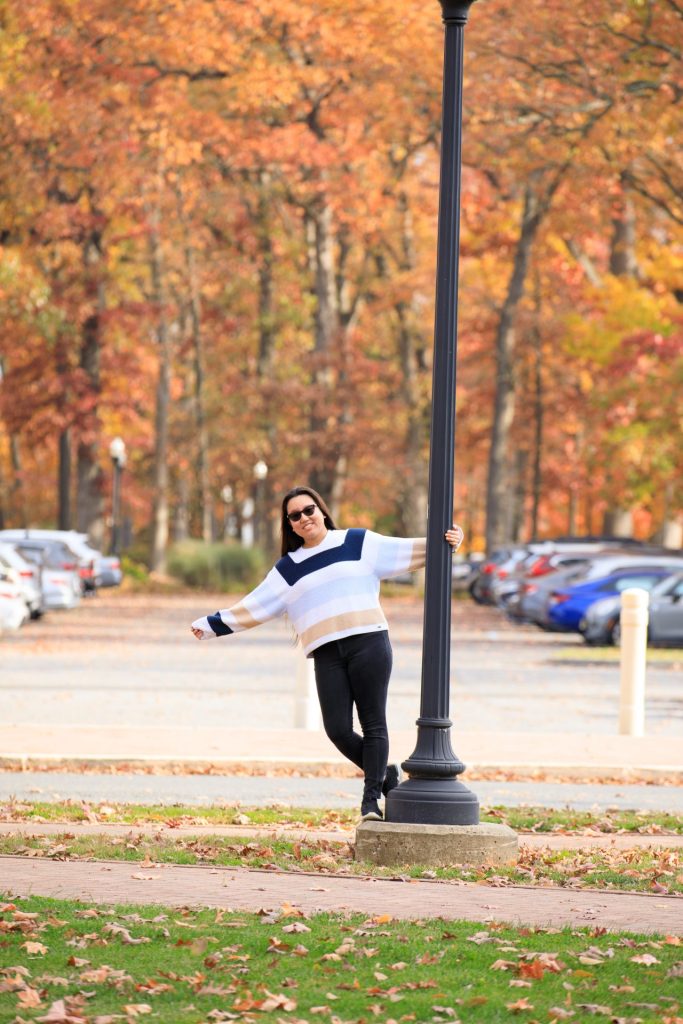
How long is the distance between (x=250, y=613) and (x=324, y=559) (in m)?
0.46

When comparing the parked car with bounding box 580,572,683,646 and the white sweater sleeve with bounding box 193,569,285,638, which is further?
the parked car with bounding box 580,572,683,646

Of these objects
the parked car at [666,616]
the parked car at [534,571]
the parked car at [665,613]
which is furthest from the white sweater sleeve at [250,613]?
the parked car at [534,571]

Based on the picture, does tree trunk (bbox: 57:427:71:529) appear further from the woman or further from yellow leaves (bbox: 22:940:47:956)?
yellow leaves (bbox: 22:940:47:956)

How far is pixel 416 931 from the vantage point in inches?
299

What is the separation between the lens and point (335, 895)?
27.9 feet

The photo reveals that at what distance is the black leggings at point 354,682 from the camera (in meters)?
9.80

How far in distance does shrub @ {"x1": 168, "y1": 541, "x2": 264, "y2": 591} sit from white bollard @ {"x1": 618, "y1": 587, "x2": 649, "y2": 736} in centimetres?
3628

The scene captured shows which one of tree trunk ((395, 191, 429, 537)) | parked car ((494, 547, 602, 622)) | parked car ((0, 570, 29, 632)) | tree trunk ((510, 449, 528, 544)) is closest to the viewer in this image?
parked car ((0, 570, 29, 632))

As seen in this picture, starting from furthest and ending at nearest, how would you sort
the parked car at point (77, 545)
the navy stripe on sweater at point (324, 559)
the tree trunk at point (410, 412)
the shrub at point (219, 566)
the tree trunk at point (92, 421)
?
the tree trunk at point (410, 412) → the tree trunk at point (92, 421) → the shrub at point (219, 566) → the parked car at point (77, 545) → the navy stripe on sweater at point (324, 559)

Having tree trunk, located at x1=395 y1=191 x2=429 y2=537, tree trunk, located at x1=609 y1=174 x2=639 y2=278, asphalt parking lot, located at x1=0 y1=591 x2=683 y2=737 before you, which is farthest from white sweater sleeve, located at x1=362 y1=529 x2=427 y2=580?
tree trunk, located at x1=395 y1=191 x2=429 y2=537

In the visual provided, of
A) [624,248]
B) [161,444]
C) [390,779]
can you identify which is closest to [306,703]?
[390,779]

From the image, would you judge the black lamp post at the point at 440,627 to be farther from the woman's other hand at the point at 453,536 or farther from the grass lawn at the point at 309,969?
the grass lawn at the point at 309,969

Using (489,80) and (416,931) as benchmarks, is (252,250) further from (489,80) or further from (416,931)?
(416,931)

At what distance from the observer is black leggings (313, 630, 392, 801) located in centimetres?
980
